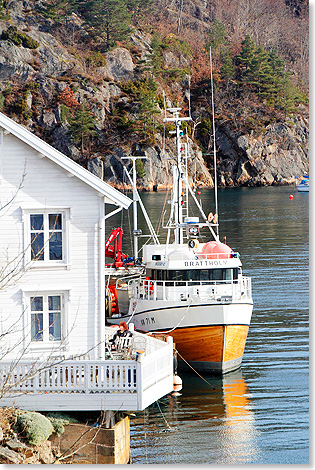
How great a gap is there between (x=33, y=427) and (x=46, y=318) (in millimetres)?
3100

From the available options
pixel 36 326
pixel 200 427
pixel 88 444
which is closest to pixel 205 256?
pixel 200 427

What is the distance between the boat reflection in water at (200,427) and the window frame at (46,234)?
6.03 metres

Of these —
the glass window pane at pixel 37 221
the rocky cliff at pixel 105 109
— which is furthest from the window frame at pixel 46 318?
the rocky cliff at pixel 105 109

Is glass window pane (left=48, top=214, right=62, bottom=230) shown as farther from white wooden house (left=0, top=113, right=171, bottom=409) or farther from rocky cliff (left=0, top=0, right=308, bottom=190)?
rocky cliff (left=0, top=0, right=308, bottom=190)

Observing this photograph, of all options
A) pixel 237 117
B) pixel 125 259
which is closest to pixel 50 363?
pixel 125 259

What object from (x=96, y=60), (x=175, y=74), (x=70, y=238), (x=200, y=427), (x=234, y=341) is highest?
(x=96, y=60)

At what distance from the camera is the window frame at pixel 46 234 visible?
666 inches

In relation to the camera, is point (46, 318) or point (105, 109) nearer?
point (46, 318)

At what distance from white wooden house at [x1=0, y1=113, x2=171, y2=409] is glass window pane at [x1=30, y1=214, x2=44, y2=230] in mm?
26

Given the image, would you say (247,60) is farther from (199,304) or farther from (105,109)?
(199,304)

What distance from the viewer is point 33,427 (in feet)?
48.5

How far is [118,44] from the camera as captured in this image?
145 m

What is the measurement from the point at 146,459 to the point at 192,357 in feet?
29.3

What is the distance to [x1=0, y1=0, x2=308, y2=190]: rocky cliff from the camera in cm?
12412
